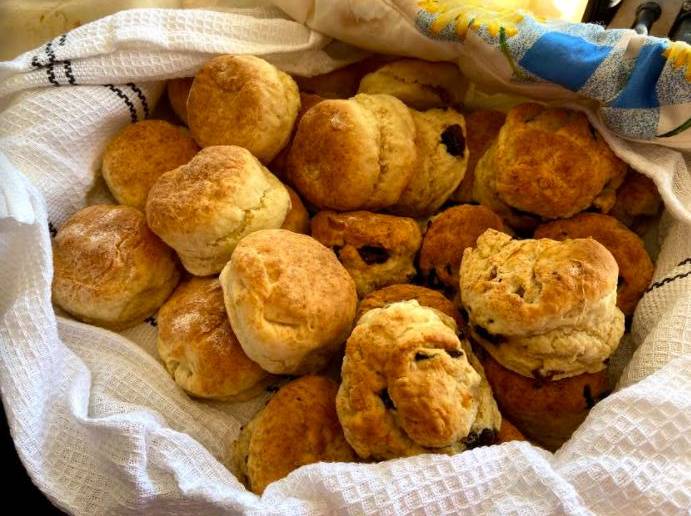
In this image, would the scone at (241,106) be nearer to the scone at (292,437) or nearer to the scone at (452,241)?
the scone at (452,241)

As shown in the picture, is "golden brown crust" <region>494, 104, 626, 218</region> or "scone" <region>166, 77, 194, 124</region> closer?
"golden brown crust" <region>494, 104, 626, 218</region>

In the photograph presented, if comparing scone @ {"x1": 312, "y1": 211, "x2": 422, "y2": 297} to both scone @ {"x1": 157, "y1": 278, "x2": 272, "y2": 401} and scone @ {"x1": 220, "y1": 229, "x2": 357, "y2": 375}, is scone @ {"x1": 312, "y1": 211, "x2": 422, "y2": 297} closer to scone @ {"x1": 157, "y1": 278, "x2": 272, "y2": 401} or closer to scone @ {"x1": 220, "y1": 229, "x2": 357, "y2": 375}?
scone @ {"x1": 220, "y1": 229, "x2": 357, "y2": 375}

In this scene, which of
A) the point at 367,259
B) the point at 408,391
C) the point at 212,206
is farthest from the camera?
the point at 367,259

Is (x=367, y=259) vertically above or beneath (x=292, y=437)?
above

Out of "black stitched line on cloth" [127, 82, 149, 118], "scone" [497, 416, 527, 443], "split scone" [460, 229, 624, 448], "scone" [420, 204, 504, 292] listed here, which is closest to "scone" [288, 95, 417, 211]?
"scone" [420, 204, 504, 292]

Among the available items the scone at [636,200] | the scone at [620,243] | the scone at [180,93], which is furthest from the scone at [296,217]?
the scone at [636,200]

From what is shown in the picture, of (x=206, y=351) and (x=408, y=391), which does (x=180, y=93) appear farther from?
(x=408, y=391)

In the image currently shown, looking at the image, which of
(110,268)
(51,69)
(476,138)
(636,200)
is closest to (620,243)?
(636,200)

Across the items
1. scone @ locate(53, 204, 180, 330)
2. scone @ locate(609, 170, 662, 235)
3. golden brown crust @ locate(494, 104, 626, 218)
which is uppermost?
golden brown crust @ locate(494, 104, 626, 218)
